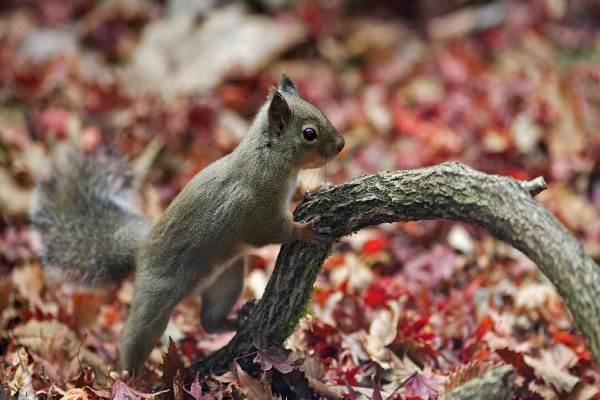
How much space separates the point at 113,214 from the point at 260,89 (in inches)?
126

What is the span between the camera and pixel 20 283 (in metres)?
4.47

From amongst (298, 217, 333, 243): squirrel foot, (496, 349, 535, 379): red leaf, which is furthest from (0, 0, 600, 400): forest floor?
(298, 217, 333, 243): squirrel foot

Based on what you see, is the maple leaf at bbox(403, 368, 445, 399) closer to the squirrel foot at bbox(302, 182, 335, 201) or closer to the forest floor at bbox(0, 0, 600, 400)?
the forest floor at bbox(0, 0, 600, 400)

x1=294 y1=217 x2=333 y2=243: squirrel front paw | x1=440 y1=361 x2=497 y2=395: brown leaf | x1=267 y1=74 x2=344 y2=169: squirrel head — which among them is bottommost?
x1=440 y1=361 x2=497 y2=395: brown leaf

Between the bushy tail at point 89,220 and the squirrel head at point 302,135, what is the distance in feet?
3.39

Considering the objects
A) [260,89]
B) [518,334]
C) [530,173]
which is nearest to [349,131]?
[260,89]

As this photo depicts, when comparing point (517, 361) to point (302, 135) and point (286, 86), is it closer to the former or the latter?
point (302, 135)

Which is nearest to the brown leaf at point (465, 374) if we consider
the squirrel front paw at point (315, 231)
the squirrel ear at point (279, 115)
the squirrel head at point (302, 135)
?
the squirrel front paw at point (315, 231)

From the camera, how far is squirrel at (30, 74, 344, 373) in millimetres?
3230

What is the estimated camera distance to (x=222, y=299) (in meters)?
3.72

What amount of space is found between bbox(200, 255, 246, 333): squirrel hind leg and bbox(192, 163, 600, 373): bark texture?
0.26 m

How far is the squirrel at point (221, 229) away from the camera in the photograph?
323 cm

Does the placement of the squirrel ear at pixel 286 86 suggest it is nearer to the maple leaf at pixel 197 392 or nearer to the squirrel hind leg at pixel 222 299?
the squirrel hind leg at pixel 222 299

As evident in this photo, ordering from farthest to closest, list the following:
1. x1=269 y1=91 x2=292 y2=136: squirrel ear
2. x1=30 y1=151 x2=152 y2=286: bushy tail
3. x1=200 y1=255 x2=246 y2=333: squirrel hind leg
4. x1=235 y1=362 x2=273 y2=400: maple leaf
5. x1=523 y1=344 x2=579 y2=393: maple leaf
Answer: x1=30 y1=151 x2=152 y2=286: bushy tail
x1=200 y1=255 x2=246 y2=333: squirrel hind leg
x1=523 y1=344 x2=579 y2=393: maple leaf
x1=269 y1=91 x2=292 y2=136: squirrel ear
x1=235 y1=362 x2=273 y2=400: maple leaf
